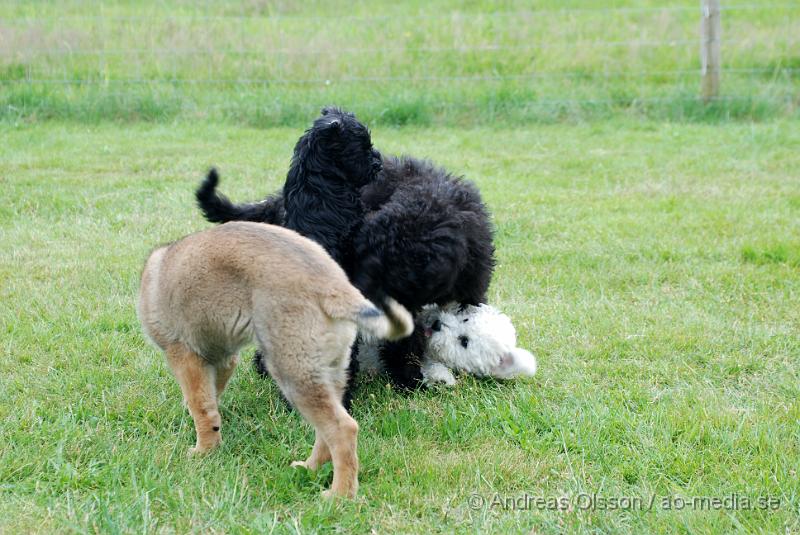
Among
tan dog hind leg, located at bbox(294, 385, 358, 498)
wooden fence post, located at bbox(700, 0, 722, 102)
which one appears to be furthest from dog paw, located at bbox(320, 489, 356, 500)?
wooden fence post, located at bbox(700, 0, 722, 102)

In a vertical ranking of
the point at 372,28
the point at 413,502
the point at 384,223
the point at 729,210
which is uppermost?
the point at 372,28

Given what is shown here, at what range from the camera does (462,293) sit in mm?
4668

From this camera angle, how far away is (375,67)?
39.0ft

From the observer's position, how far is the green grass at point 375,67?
10867mm

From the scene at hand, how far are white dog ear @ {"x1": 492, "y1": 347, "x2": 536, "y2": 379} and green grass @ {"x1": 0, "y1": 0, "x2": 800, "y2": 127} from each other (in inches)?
257

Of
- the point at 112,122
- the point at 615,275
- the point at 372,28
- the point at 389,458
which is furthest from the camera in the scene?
the point at 372,28

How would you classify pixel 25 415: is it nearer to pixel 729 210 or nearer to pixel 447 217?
pixel 447 217

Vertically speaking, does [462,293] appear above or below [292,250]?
below

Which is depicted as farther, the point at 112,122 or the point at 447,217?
the point at 112,122

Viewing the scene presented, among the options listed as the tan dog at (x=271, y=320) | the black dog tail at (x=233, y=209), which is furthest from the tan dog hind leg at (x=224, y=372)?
the black dog tail at (x=233, y=209)

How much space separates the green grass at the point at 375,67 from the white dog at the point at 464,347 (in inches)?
246

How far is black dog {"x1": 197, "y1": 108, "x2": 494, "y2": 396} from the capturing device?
4.24 meters

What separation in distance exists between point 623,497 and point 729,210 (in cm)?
456

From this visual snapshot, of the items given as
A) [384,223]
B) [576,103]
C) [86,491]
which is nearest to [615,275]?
[384,223]
